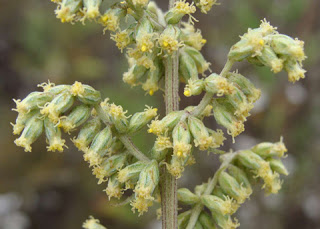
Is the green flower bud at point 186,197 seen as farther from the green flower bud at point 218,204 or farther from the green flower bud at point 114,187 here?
the green flower bud at point 114,187

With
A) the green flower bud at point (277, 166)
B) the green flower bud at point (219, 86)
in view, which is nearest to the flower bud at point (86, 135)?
the green flower bud at point (219, 86)

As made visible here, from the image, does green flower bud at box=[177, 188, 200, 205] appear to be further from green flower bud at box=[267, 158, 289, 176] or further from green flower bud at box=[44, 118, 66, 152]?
green flower bud at box=[44, 118, 66, 152]

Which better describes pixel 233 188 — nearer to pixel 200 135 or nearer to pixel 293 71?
pixel 200 135

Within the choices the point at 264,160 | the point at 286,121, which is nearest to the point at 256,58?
the point at 264,160

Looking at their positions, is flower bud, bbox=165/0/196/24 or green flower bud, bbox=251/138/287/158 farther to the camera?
green flower bud, bbox=251/138/287/158

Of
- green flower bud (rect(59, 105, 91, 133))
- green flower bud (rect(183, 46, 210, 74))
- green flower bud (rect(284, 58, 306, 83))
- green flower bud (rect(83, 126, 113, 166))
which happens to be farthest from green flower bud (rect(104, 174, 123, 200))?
green flower bud (rect(284, 58, 306, 83))

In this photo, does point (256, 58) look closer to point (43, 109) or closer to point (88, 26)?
point (43, 109)

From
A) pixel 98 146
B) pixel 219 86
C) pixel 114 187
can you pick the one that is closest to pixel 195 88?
pixel 219 86
